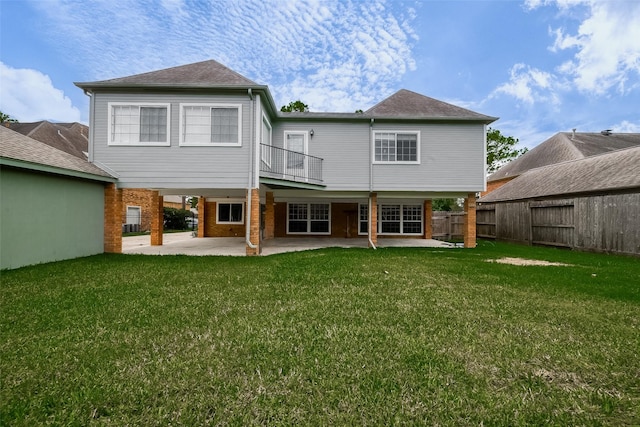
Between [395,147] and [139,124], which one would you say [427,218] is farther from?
[139,124]

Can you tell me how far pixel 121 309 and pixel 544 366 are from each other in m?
5.07

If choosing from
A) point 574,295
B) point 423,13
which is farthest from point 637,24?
point 574,295

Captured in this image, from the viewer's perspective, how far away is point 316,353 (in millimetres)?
2939

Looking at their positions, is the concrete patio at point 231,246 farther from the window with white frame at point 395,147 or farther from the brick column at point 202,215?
the window with white frame at point 395,147

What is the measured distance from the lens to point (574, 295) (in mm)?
5262

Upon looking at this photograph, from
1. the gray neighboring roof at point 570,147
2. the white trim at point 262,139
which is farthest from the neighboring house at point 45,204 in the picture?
the gray neighboring roof at point 570,147

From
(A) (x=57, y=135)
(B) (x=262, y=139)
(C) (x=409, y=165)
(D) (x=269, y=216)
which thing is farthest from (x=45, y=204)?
(A) (x=57, y=135)

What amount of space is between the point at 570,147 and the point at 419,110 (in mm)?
17988

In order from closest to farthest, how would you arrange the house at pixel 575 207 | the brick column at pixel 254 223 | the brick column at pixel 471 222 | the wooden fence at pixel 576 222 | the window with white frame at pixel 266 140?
the brick column at pixel 254 223 < the wooden fence at pixel 576 222 < the house at pixel 575 207 < the window with white frame at pixel 266 140 < the brick column at pixel 471 222

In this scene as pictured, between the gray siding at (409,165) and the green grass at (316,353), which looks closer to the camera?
the green grass at (316,353)

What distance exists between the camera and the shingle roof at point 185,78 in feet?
31.9

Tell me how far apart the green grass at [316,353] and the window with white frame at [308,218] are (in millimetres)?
10919

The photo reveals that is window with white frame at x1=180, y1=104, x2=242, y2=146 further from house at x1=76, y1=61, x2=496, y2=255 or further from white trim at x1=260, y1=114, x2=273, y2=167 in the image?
white trim at x1=260, y1=114, x2=273, y2=167

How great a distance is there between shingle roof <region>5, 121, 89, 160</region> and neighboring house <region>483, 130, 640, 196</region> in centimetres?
3390
